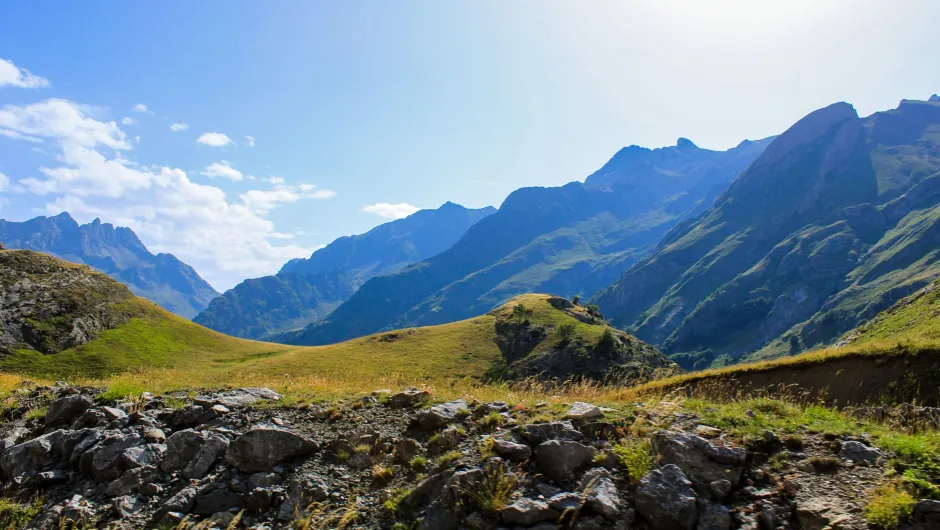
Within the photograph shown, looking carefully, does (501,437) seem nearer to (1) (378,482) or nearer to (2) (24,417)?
(1) (378,482)

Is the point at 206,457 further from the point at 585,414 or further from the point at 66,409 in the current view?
the point at 585,414

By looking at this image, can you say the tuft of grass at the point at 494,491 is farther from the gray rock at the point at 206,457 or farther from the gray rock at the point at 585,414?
the gray rock at the point at 206,457

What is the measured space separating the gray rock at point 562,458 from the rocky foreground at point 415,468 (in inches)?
0.9

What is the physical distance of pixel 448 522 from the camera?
28.6 feet

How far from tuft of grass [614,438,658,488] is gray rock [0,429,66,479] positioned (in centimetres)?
1351

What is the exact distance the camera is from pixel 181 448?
1155cm

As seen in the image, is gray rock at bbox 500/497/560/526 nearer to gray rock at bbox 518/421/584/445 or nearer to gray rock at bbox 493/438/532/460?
gray rock at bbox 493/438/532/460

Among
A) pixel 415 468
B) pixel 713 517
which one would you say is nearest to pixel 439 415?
pixel 415 468

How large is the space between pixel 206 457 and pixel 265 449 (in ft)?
4.61

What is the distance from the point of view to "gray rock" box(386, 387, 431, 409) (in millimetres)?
13430

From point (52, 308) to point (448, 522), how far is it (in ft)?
297

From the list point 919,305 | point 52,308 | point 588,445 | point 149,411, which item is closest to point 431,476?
point 588,445

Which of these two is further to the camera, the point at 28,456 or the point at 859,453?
the point at 28,456

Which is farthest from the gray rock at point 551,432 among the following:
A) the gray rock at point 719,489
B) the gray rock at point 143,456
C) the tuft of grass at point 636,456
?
the gray rock at point 143,456
